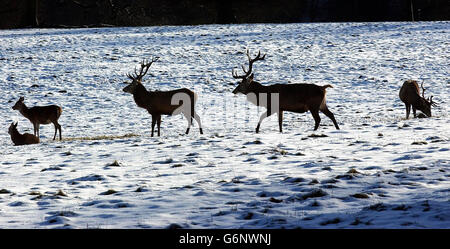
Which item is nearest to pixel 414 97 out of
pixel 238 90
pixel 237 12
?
pixel 238 90

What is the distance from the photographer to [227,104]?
22.4 metres

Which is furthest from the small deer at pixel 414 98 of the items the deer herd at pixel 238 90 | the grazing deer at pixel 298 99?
the grazing deer at pixel 298 99

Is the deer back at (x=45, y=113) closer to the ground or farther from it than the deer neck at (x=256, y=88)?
closer to the ground

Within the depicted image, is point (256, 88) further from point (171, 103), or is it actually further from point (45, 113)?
point (45, 113)

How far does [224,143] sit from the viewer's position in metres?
13.3

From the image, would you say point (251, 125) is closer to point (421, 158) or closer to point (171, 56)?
point (421, 158)

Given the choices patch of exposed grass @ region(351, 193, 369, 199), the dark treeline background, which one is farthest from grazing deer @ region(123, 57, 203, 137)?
the dark treeline background

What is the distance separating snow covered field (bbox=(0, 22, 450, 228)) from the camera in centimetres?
765

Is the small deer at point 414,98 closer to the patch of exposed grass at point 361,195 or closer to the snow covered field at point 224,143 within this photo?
the snow covered field at point 224,143

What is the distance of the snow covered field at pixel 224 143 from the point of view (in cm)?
765

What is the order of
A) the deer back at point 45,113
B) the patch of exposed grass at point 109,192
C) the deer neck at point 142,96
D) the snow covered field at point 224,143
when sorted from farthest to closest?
the deer back at point 45,113 → the deer neck at point 142,96 → the patch of exposed grass at point 109,192 → the snow covered field at point 224,143

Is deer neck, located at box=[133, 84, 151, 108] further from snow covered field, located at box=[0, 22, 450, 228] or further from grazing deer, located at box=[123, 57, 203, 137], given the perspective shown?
snow covered field, located at box=[0, 22, 450, 228]

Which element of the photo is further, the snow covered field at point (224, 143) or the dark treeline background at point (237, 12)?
the dark treeline background at point (237, 12)
